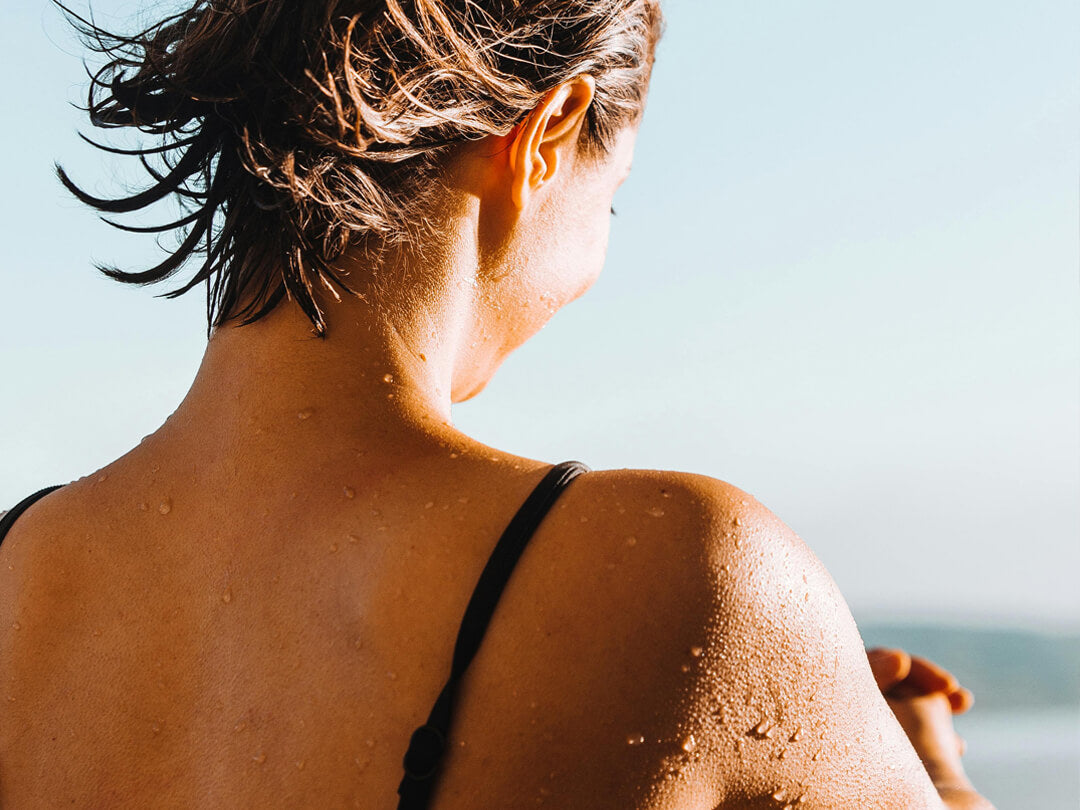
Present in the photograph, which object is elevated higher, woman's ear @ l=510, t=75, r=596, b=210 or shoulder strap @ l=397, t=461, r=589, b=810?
woman's ear @ l=510, t=75, r=596, b=210

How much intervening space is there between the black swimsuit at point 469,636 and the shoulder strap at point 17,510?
0.58m

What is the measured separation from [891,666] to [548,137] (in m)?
1.04

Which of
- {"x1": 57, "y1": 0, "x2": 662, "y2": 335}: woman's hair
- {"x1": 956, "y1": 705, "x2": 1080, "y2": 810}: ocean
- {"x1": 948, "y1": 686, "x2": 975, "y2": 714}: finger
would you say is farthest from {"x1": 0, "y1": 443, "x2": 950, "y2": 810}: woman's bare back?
{"x1": 956, "y1": 705, "x2": 1080, "y2": 810}: ocean

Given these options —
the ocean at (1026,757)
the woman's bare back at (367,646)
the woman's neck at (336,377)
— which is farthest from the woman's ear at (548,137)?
the ocean at (1026,757)

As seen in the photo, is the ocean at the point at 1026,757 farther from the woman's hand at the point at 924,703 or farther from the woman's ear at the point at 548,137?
the woman's ear at the point at 548,137

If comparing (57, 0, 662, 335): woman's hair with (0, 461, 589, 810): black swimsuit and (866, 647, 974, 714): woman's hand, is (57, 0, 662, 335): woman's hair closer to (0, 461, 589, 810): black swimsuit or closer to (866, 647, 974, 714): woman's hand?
(0, 461, 589, 810): black swimsuit

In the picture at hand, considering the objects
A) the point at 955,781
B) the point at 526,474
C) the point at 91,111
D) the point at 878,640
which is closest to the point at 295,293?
the point at 526,474

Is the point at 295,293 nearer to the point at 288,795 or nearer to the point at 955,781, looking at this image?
the point at 288,795

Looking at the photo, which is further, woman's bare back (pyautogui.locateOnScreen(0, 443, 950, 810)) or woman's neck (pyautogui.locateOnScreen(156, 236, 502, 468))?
woman's neck (pyautogui.locateOnScreen(156, 236, 502, 468))

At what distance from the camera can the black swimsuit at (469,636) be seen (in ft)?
2.91

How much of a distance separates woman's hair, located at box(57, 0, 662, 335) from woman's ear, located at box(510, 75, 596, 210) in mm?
16

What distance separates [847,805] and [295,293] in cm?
79

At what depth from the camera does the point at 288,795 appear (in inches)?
36.9

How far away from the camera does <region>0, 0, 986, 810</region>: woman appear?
90 cm
